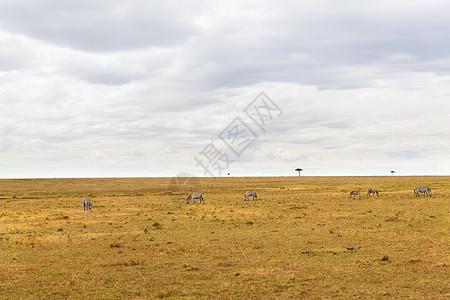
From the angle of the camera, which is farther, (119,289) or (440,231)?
(440,231)

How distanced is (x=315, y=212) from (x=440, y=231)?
12562mm

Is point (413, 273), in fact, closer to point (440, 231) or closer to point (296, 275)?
point (296, 275)

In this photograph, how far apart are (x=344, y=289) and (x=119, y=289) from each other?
6.97 m

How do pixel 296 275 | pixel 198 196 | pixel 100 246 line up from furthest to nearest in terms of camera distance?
pixel 198 196 < pixel 100 246 < pixel 296 275

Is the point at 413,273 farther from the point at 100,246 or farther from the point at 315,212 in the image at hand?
the point at 315,212

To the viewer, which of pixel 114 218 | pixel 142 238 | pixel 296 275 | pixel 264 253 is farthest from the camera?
pixel 114 218

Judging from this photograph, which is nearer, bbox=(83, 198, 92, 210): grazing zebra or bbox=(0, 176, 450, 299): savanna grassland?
bbox=(0, 176, 450, 299): savanna grassland

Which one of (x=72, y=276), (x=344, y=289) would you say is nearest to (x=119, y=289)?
(x=72, y=276)

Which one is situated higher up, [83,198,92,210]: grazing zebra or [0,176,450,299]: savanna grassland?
[83,198,92,210]: grazing zebra

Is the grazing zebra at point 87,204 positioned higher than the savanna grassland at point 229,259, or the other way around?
the grazing zebra at point 87,204

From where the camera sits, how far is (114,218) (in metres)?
32.8

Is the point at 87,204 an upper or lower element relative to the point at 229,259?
upper

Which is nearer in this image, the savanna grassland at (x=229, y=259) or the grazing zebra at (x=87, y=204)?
the savanna grassland at (x=229, y=259)

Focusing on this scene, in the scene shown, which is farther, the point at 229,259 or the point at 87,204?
the point at 87,204
